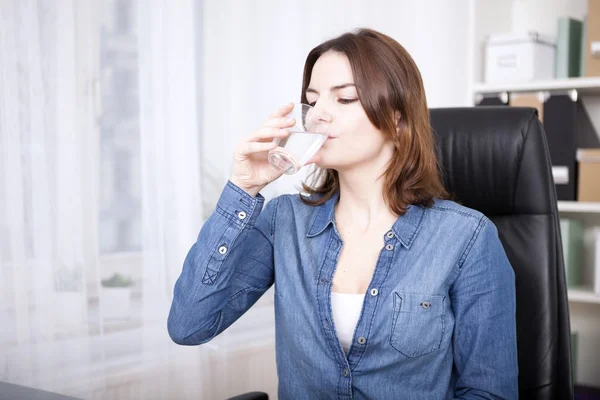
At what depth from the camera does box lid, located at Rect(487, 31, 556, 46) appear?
256 cm

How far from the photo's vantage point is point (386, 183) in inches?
53.3

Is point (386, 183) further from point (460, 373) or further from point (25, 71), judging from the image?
point (25, 71)

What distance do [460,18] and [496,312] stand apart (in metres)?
1.86

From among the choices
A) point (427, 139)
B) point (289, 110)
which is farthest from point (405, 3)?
point (289, 110)

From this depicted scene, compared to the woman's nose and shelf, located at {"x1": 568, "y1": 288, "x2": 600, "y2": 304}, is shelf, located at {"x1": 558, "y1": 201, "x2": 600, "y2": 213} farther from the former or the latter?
the woman's nose

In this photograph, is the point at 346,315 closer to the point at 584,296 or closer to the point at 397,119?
the point at 397,119

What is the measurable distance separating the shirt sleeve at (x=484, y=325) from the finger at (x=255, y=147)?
1.31ft

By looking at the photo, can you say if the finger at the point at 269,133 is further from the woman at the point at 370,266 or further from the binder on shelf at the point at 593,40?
the binder on shelf at the point at 593,40

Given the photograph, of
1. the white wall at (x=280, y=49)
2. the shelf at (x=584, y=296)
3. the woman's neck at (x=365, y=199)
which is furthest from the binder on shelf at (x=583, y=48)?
the woman's neck at (x=365, y=199)

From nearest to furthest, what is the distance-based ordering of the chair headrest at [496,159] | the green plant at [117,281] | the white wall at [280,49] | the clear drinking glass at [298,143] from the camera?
the clear drinking glass at [298,143], the chair headrest at [496,159], the green plant at [117,281], the white wall at [280,49]

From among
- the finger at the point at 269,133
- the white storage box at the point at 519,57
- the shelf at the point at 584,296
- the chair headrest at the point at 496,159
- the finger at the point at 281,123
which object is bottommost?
the shelf at the point at 584,296

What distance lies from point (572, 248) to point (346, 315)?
1567 mm

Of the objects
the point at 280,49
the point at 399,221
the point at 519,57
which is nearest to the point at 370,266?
the point at 399,221

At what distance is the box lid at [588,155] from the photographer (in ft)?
8.04
